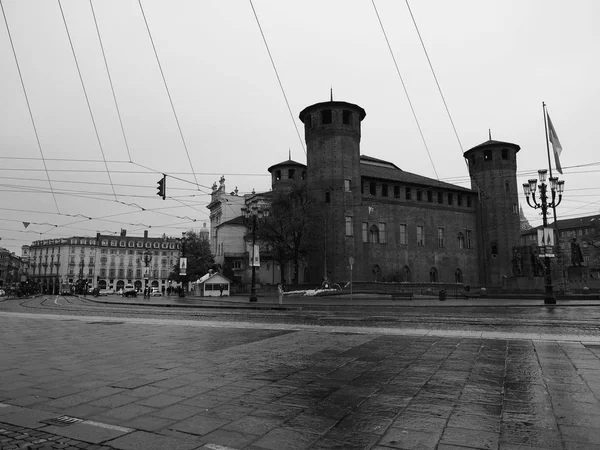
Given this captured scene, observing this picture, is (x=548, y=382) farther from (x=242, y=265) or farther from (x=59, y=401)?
(x=242, y=265)

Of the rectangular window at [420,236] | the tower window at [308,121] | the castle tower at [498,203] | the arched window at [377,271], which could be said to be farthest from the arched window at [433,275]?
the tower window at [308,121]

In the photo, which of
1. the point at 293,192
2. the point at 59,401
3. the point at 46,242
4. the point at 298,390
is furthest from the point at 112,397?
the point at 46,242

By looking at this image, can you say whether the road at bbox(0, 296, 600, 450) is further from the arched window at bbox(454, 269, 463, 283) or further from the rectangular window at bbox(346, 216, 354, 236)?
the arched window at bbox(454, 269, 463, 283)

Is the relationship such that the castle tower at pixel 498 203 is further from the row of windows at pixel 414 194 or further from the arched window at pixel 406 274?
the arched window at pixel 406 274

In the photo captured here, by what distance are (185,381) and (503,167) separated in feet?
209

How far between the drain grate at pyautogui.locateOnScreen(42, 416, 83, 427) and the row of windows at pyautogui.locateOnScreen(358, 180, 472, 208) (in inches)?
1885

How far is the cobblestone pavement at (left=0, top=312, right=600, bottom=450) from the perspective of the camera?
11.5 feet

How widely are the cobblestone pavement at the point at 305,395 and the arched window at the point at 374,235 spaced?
4585 cm

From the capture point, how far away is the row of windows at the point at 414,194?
55.3 metres

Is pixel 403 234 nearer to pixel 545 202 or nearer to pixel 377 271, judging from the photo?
pixel 377 271

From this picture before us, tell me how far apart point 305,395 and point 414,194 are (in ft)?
187

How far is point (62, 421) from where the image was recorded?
3959mm

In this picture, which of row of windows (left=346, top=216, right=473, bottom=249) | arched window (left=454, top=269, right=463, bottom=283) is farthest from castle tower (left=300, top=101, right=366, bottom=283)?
arched window (left=454, top=269, right=463, bottom=283)

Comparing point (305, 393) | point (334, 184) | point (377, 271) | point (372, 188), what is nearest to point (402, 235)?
point (377, 271)
